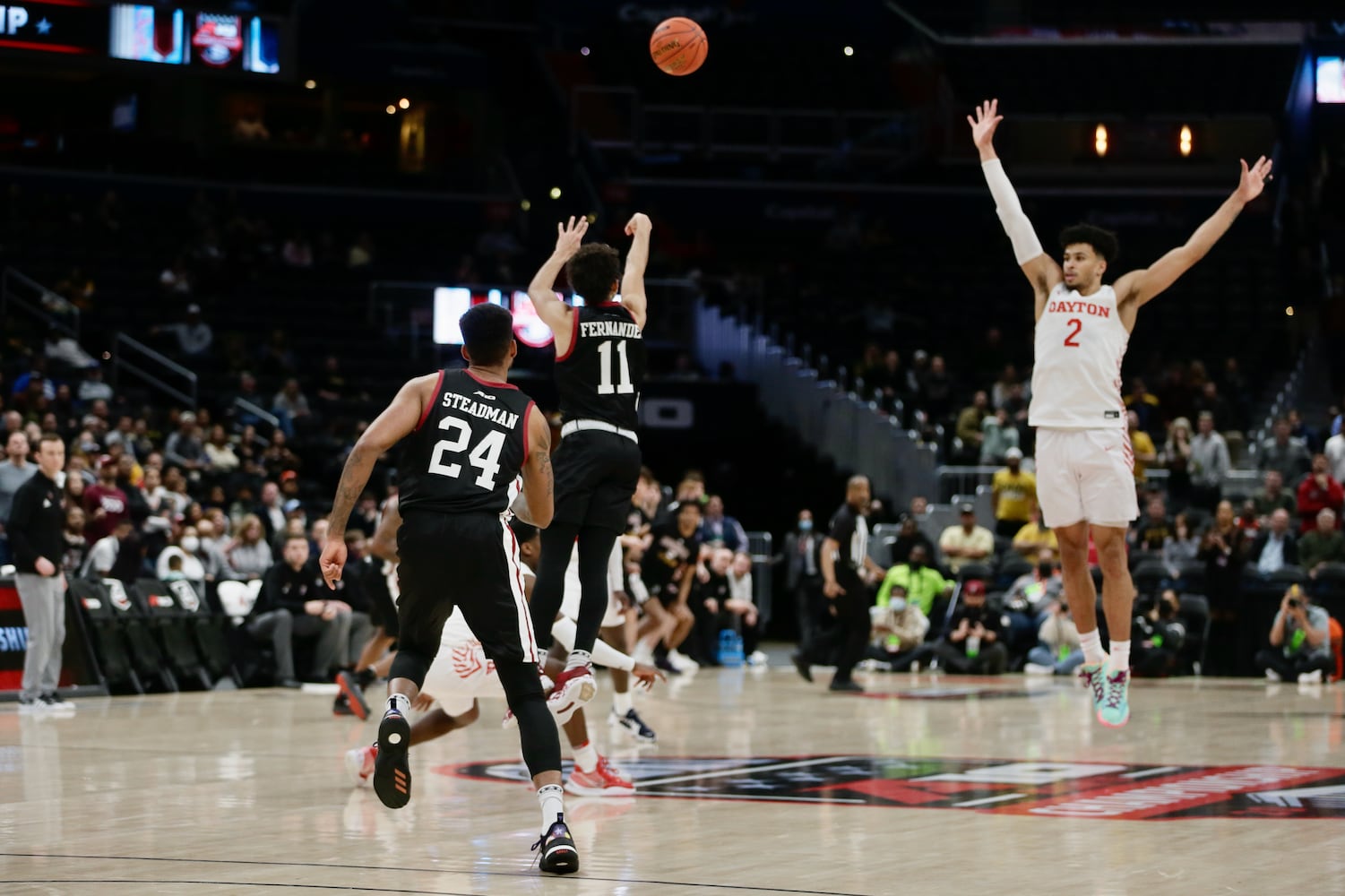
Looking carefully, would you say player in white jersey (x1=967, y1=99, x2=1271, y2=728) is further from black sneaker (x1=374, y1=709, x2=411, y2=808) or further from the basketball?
black sneaker (x1=374, y1=709, x2=411, y2=808)

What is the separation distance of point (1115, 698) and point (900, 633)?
1148 cm

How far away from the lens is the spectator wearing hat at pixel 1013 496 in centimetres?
2252

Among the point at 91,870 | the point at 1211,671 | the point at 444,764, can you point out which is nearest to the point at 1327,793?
the point at 444,764

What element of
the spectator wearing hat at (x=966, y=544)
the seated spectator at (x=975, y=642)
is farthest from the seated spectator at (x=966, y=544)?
the seated spectator at (x=975, y=642)

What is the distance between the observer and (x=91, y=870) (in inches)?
257

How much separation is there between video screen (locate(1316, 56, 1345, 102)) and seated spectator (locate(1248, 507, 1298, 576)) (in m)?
14.9

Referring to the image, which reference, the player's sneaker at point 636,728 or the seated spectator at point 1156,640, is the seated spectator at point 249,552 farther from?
the seated spectator at point 1156,640

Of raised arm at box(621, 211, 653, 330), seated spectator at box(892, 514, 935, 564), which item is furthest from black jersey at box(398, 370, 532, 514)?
seated spectator at box(892, 514, 935, 564)

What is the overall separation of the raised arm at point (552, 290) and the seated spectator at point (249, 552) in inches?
403

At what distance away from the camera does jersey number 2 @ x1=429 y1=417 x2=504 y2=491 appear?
22.4 ft

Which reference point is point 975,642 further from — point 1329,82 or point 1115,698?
point 1329,82

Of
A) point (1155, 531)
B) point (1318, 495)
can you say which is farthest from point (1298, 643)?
point (1318, 495)

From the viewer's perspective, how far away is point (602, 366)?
349 inches

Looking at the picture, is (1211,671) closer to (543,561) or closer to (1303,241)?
(543,561)
